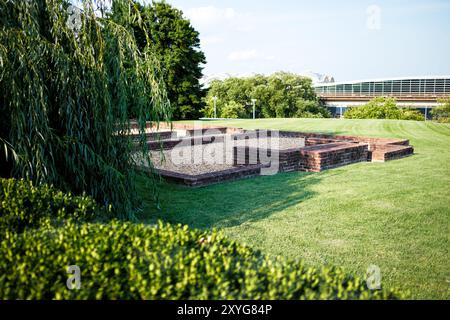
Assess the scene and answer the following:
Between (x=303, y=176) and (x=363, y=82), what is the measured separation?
196 feet

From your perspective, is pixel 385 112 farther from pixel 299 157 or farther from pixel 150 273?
pixel 150 273

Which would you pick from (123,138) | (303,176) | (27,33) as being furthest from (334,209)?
(27,33)

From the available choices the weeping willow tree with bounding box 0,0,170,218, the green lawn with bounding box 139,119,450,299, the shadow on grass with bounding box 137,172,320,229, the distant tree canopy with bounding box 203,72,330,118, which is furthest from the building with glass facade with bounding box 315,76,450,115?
the weeping willow tree with bounding box 0,0,170,218

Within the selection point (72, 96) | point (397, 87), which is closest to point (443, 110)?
point (397, 87)

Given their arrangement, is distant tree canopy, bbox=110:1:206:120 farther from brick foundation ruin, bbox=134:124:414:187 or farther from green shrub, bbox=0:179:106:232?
green shrub, bbox=0:179:106:232

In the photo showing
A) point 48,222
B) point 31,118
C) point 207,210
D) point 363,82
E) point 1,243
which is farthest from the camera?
point 363,82

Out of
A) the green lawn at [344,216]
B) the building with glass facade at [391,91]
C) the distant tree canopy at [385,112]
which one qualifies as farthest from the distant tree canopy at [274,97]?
the green lawn at [344,216]

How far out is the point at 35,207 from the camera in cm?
382

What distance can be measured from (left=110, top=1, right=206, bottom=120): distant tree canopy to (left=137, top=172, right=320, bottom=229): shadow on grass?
2306 centimetres

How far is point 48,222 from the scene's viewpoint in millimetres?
3451

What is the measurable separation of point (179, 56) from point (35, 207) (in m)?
29.0
